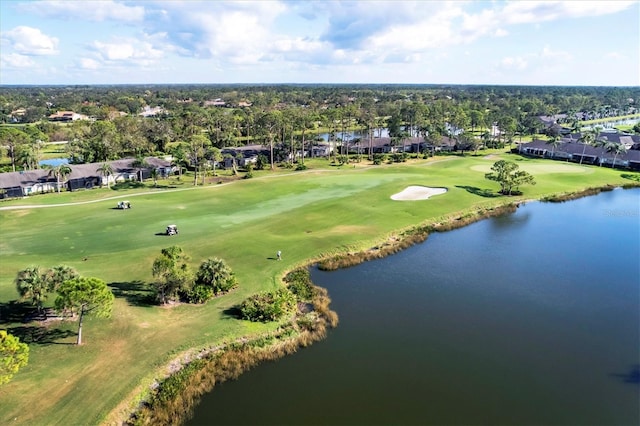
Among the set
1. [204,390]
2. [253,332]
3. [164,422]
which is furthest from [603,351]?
[164,422]

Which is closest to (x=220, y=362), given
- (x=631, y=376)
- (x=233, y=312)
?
(x=233, y=312)

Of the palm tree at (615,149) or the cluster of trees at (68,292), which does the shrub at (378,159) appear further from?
the cluster of trees at (68,292)

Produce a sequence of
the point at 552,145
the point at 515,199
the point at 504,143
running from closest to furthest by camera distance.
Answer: the point at 515,199, the point at 552,145, the point at 504,143

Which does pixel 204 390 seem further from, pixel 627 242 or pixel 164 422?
pixel 627 242

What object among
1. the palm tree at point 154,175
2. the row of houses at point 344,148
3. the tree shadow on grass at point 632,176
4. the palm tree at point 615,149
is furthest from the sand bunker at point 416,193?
the palm tree at point 615,149

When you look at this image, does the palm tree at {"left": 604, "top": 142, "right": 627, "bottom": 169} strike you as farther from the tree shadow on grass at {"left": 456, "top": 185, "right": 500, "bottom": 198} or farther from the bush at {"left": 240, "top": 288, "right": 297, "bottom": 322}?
the bush at {"left": 240, "top": 288, "right": 297, "bottom": 322}

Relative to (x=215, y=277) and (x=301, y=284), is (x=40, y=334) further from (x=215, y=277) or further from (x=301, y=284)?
(x=301, y=284)

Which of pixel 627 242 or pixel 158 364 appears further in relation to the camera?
pixel 627 242
